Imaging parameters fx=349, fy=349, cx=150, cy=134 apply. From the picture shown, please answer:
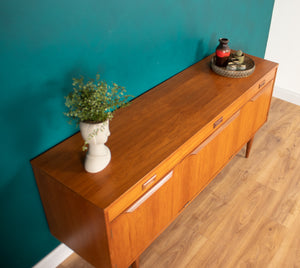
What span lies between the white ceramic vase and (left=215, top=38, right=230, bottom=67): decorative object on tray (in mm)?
1229

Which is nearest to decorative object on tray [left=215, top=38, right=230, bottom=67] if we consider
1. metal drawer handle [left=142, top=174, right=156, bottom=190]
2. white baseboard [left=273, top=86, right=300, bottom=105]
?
metal drawer handle [left=142, top=174, right=156, bottom=190]

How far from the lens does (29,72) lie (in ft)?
5.11

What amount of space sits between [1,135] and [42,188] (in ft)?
1.24

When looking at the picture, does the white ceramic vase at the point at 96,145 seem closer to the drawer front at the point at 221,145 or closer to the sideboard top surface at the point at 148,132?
the sideboard top surface at the point at 148,132

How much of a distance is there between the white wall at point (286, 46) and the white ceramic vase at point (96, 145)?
2667mm

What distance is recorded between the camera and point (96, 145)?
5.33ft

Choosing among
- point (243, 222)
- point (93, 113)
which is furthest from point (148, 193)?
point (243, 222)

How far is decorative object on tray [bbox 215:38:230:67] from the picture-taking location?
246 cm

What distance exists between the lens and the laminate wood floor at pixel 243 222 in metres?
2.20

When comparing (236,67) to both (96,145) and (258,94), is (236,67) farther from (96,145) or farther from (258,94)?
(96,145)

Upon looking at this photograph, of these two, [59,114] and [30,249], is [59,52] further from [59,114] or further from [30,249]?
[30,249]

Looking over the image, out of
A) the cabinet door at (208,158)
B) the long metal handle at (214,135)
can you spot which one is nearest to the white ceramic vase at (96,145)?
the cabinet door at (208,158)

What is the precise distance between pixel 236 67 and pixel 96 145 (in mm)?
1338

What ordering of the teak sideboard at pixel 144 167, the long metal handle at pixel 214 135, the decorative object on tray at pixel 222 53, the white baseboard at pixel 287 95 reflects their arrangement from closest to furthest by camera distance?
1. the teak sideboard at pixel 144 167
2. the long metal handle at pixel 214 135
3. the decorative object on tray at pixel 222 53
4. the white baseboard at pixel 287 95
